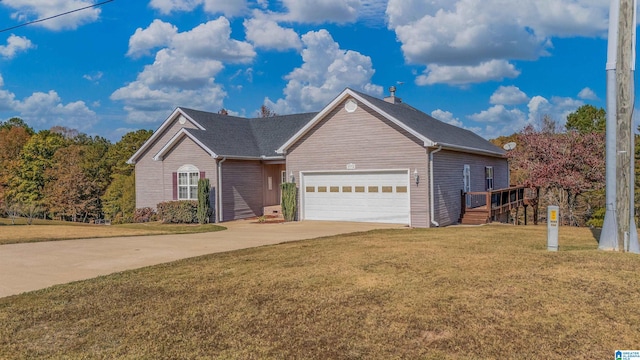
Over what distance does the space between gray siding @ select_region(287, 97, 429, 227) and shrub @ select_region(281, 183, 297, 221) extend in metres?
0.54

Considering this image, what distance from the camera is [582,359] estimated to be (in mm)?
4516

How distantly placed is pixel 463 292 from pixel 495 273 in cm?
127

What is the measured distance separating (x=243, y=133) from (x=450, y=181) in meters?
11.8

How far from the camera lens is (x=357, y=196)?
1952 cm

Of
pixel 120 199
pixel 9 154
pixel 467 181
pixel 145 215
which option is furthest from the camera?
pixel 9 154

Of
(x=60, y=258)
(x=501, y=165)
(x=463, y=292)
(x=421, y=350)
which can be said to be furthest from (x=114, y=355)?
(x=501, y=165)

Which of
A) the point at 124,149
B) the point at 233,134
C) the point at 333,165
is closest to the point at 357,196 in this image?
the point at 333,165

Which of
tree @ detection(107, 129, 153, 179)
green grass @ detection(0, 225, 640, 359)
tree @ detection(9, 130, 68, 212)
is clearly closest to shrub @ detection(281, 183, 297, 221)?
green grass @ detection(0, 225, 640, 359)

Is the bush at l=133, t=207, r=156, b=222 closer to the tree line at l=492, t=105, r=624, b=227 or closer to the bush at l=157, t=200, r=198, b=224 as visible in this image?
the bush at l=157, t=200, r=198, b=224

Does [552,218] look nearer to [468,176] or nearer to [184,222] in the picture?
[468,176]

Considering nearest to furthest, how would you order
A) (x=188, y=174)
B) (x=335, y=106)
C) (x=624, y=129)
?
(x=624, y=129) → (x=335, y=106) → (x=188, y=174)

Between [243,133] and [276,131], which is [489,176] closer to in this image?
[276,131]

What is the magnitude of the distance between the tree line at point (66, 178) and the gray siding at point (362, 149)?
20033 mm

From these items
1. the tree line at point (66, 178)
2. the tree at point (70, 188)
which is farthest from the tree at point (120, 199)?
the tree at point (70, 188)
